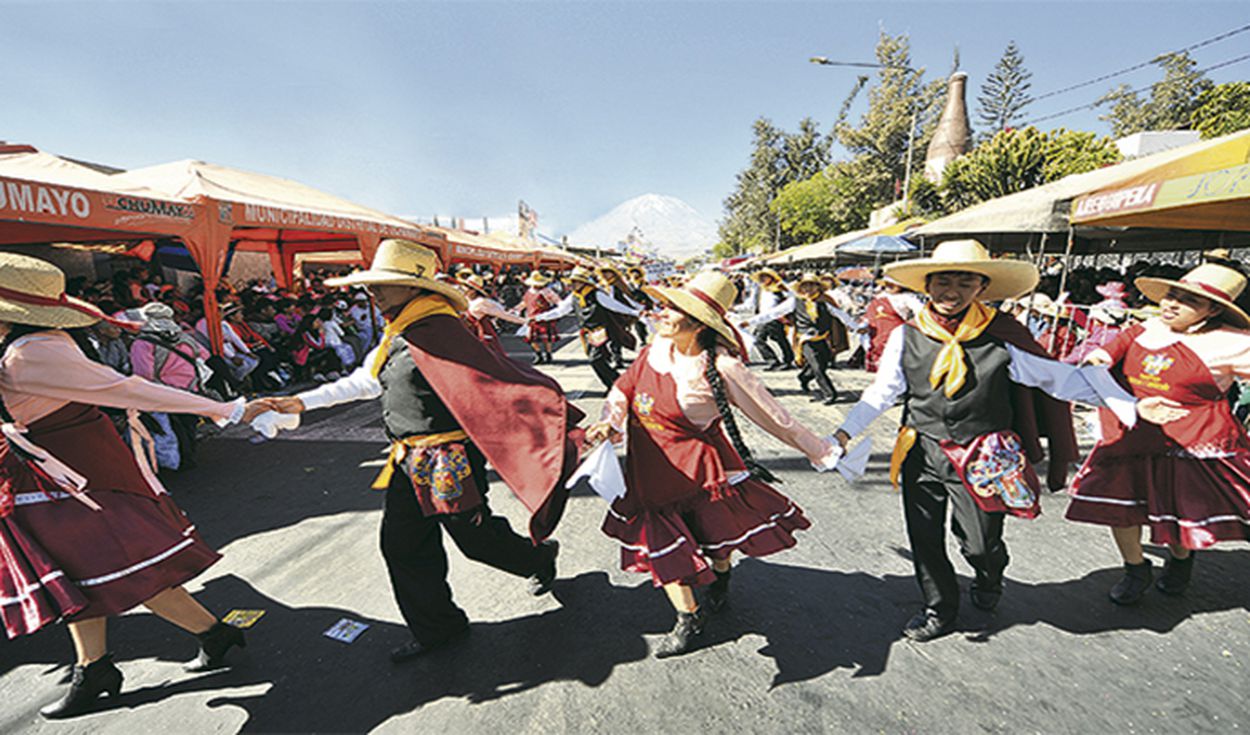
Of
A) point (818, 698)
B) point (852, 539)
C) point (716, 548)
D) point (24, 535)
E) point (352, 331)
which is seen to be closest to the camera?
point (24, 535)

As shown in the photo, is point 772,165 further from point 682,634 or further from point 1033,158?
point 682,634

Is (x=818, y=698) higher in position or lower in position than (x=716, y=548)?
lower

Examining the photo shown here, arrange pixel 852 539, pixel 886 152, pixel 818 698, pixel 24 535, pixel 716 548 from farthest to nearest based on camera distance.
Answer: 1. pixel 886 152
2. pixel 852 539
3. pixel 716 548
4. pixel 818 698
5. pixel 24 535

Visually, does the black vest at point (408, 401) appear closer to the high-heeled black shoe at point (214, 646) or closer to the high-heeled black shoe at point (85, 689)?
the high-heeled black shoe at point (214, 646)

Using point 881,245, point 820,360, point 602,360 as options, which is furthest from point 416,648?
point 881,245

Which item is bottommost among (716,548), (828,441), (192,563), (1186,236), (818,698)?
(818,698)

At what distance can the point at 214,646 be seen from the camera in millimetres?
2531

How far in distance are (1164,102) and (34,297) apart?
2510 inches

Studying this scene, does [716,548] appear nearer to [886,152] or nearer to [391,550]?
[391,550]

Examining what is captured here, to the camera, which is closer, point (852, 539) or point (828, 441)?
point (828, 441)

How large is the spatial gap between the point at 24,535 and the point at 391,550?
1.35 metres

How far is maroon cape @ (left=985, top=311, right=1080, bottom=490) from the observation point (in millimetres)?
2430

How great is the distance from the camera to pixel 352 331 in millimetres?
10938

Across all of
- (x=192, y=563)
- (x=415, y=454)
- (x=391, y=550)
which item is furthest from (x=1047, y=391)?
(x=192, y=563)
